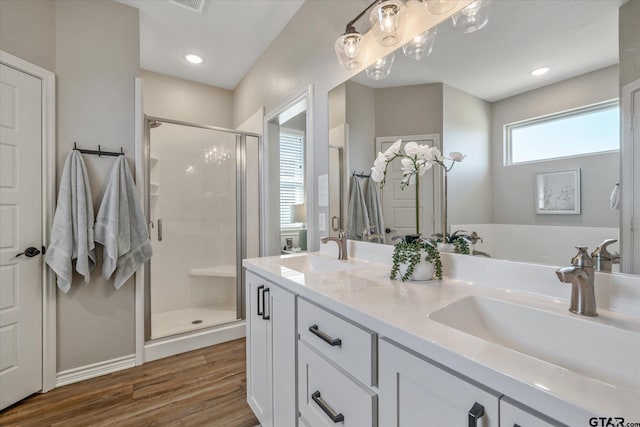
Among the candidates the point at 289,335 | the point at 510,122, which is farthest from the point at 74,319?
the point at 510,122

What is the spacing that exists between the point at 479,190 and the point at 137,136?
2.32 meters

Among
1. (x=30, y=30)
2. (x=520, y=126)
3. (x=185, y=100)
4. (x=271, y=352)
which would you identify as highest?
(x=185, y=100)

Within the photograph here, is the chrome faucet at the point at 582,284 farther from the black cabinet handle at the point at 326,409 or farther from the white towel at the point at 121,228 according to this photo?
the white towel at the point at 121,228

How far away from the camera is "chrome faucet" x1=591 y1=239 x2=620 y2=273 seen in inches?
30.4

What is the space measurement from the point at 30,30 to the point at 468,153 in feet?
8.68

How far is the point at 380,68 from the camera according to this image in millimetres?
1459

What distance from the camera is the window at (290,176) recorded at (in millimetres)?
3031

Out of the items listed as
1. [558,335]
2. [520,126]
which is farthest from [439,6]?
[558,335]

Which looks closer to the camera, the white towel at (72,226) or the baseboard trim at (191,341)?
the white towel at (72,226)

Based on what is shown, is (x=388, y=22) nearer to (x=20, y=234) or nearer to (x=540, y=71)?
(x=540, y=71)

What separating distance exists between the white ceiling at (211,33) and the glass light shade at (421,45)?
1183 millimetres

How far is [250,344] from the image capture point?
151cm

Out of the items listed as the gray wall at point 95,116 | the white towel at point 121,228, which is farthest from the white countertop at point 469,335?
the gray wall at point 95,116

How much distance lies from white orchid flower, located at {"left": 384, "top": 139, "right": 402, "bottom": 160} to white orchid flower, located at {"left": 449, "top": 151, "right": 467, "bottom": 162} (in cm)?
27
